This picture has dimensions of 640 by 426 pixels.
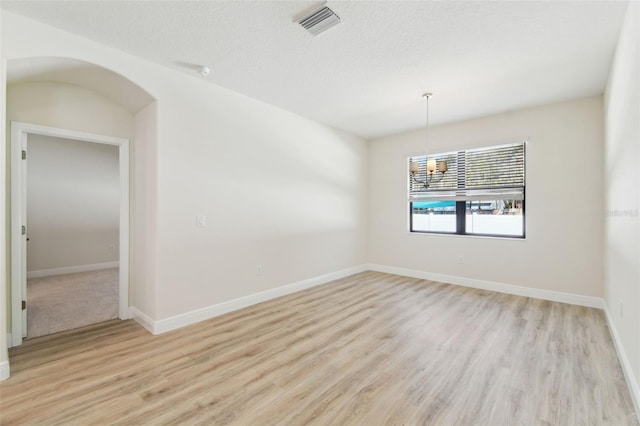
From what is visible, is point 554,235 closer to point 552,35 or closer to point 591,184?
point 591,184

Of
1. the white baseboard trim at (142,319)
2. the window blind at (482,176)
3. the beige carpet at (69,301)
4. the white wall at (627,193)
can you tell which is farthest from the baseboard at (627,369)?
the beige carpet at (69,301)

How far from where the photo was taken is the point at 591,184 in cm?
379

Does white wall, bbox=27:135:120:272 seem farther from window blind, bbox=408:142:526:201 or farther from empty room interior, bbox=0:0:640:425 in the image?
window blind, bbox=408:142:526:201

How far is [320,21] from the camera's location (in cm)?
228

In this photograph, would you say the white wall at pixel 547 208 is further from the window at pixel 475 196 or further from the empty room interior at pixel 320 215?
the window at pixel 475 196

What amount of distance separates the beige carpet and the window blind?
5346mm

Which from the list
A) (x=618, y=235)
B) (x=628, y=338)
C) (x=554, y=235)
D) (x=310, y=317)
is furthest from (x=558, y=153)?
(x=310, y=317)

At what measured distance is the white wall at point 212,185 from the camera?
3.01m

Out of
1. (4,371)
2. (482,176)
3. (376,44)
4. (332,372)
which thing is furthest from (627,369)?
(4,371)

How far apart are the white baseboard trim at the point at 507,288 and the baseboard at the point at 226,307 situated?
159 cm

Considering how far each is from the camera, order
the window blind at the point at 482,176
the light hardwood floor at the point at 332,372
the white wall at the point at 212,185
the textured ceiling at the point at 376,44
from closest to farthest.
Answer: the light hardwood floor at the point at 332,372
the textured ceiling at the point at 376,44
the white wall at the point at 212,185
the window blind at the point at 482,176

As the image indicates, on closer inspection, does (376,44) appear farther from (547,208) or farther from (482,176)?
(547,208)

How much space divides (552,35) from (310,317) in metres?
3.75

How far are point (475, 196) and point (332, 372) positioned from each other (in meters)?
3.93
